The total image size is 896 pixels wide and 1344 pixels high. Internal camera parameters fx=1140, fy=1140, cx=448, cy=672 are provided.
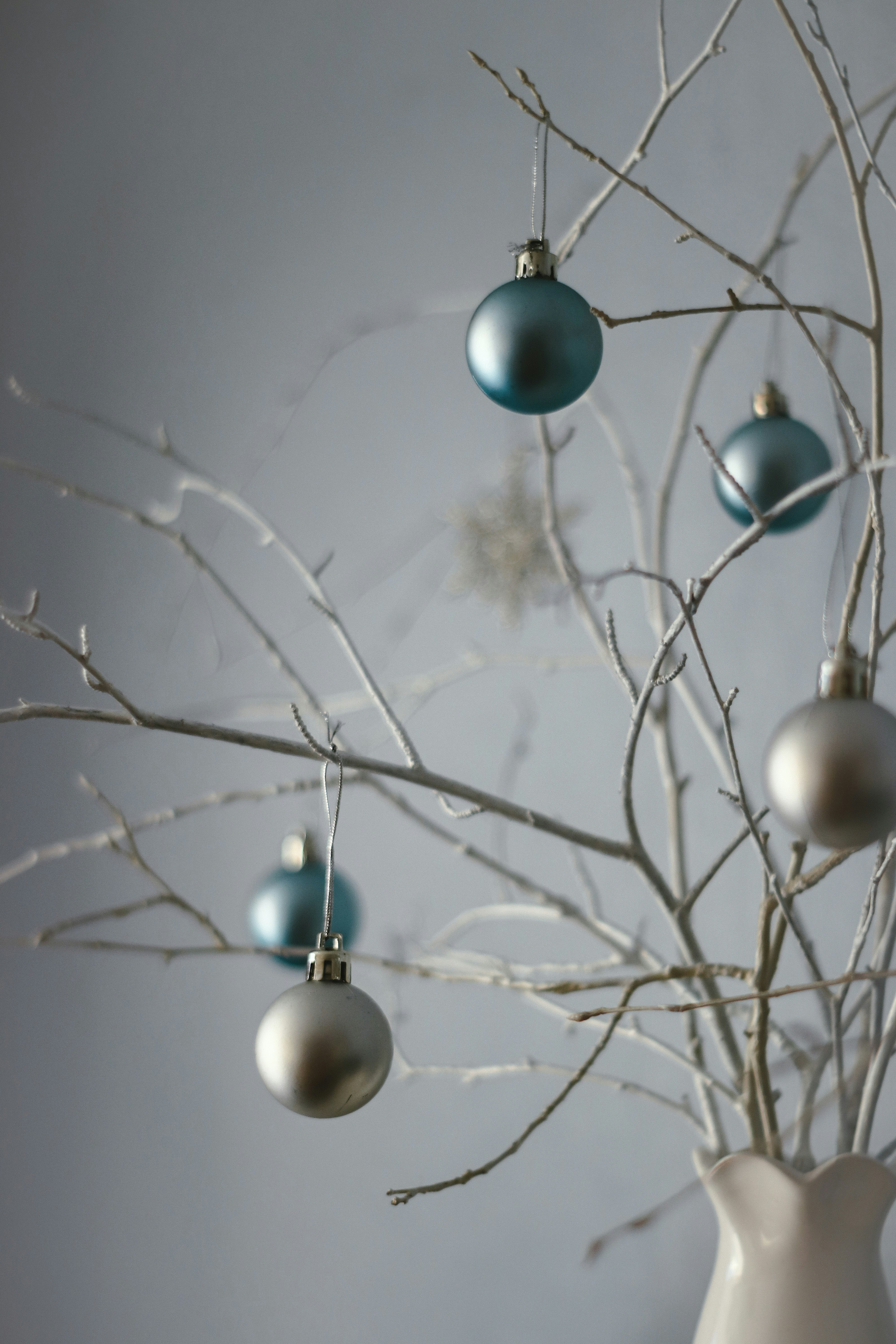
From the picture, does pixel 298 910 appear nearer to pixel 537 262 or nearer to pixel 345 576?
pixel 537 262

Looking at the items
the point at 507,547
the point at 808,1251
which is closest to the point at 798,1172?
the point at 808,1251

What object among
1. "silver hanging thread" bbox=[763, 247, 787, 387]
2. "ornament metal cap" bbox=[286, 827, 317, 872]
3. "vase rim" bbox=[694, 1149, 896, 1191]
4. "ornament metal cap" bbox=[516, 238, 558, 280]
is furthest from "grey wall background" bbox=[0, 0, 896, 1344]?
"ornament metal cap" bbox=[516, 238, 558, 280]

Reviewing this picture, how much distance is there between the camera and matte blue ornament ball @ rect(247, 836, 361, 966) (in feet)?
2.89

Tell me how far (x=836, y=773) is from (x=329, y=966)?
33 centimetres

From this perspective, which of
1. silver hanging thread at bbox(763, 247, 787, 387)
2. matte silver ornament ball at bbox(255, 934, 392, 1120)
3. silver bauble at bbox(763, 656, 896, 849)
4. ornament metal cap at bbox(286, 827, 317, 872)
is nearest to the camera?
silver bauble at bbox(763, 656, 896, 849)

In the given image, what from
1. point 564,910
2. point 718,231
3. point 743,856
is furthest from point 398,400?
point 564,910

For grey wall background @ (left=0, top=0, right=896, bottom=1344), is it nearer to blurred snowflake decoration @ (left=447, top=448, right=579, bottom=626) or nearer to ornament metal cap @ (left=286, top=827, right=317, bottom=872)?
blurred snowflake decoration @ (left=447, top=448, right=579, bottom=626)

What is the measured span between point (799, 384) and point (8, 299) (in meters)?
0.96

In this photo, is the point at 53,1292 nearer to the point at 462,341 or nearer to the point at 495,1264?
the point at 495,1264

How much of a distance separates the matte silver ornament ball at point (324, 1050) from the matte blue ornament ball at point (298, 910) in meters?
0.22

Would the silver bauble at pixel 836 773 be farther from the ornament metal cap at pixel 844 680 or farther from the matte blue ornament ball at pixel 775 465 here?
the matte blue ornament ball at pixel 775 465

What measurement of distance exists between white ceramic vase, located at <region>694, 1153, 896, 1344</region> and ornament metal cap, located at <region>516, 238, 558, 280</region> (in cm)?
54

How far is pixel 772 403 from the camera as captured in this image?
0.83 m

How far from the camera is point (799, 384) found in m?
1.21
